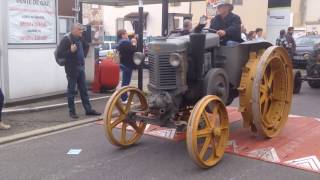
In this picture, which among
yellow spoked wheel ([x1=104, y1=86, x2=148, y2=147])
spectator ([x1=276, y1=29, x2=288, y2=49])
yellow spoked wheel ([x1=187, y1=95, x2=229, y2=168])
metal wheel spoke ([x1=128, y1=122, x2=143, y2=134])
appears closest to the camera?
yellow spoked wheel ([x1=187, y1=95, x2=229, y2=168])

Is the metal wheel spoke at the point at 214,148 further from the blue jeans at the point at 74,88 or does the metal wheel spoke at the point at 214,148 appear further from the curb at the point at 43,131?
the blue jeans at the point at 74,88

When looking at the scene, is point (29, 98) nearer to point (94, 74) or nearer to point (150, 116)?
point (94, 74)

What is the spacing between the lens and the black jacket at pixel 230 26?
727 cm

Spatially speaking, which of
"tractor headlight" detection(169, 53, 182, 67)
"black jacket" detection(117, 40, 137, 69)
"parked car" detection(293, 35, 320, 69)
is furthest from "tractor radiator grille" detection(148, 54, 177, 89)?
"parked car" detection(293, 35, 320, 69)

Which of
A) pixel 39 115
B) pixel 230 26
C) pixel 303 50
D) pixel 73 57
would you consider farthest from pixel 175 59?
pixel 303 50

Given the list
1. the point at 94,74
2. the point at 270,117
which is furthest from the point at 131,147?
the point at 94,74

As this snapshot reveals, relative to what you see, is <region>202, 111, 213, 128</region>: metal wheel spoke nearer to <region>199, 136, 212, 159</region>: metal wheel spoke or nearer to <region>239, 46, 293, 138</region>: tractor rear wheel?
<region>199, 136, 212, 159</region>: metal wheel spoke

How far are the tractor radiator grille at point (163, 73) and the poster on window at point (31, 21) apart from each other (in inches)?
173

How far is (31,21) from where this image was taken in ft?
33.2

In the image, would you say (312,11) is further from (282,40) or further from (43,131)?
(43,131)

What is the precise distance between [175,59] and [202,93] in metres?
0.73

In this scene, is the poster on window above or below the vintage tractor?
above

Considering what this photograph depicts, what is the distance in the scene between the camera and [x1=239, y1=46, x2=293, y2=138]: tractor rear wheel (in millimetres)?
6582

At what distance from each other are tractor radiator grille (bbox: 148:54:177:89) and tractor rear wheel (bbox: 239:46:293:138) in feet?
3.64
